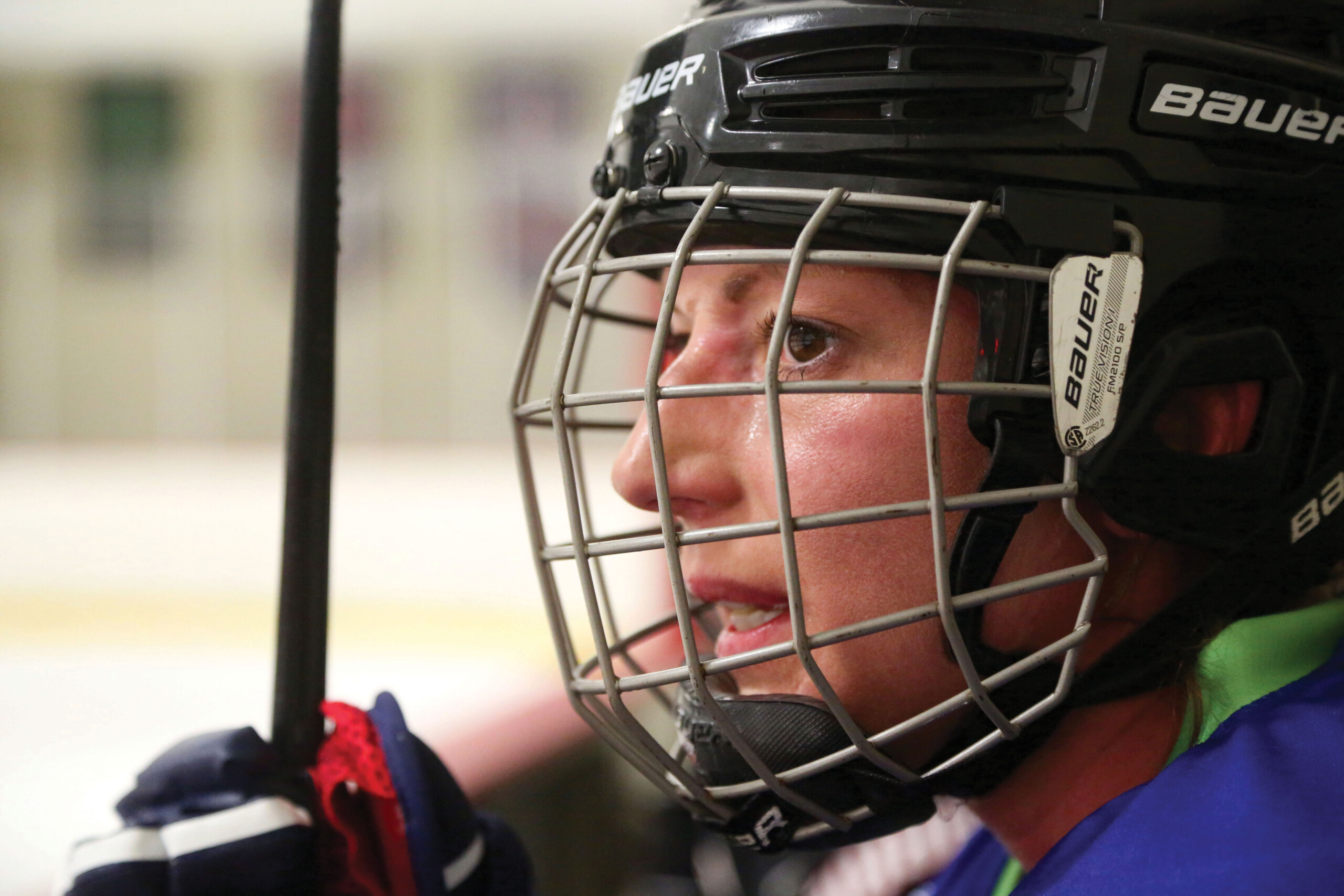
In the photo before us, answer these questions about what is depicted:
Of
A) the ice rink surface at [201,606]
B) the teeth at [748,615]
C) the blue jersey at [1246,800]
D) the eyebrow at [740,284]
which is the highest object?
the eyebrow at [740,284]

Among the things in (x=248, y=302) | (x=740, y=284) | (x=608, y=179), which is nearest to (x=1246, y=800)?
(x=740, y=284)

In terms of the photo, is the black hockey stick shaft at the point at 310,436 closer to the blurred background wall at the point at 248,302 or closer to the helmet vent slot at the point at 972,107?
the helmet vent slot at the point at 972,107

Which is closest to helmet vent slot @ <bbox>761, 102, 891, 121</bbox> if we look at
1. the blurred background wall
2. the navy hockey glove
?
the navy hockey glove

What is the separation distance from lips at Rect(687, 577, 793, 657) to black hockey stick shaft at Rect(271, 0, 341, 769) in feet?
0.90

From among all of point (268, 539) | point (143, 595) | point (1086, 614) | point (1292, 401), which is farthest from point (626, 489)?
point (268, 539)

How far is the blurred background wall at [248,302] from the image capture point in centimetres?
497

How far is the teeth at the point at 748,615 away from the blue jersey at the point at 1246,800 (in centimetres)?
24

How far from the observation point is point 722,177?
30.5 inches

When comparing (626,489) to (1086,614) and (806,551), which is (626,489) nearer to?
(806,551)

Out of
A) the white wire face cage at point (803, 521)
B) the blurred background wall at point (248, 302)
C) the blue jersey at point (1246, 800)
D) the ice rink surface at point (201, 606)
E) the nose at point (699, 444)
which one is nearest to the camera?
the blue jersey at point (1246, 800)

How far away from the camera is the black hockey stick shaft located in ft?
2.70

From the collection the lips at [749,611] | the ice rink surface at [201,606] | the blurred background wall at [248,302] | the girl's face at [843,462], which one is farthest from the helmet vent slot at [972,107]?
the blurred background wall at [248,302]

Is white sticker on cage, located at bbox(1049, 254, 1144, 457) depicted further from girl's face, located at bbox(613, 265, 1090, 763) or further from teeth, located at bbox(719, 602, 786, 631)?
teeth, located at bbox(719, 602, 786, 631)

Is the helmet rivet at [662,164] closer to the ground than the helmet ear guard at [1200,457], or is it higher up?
higher up
